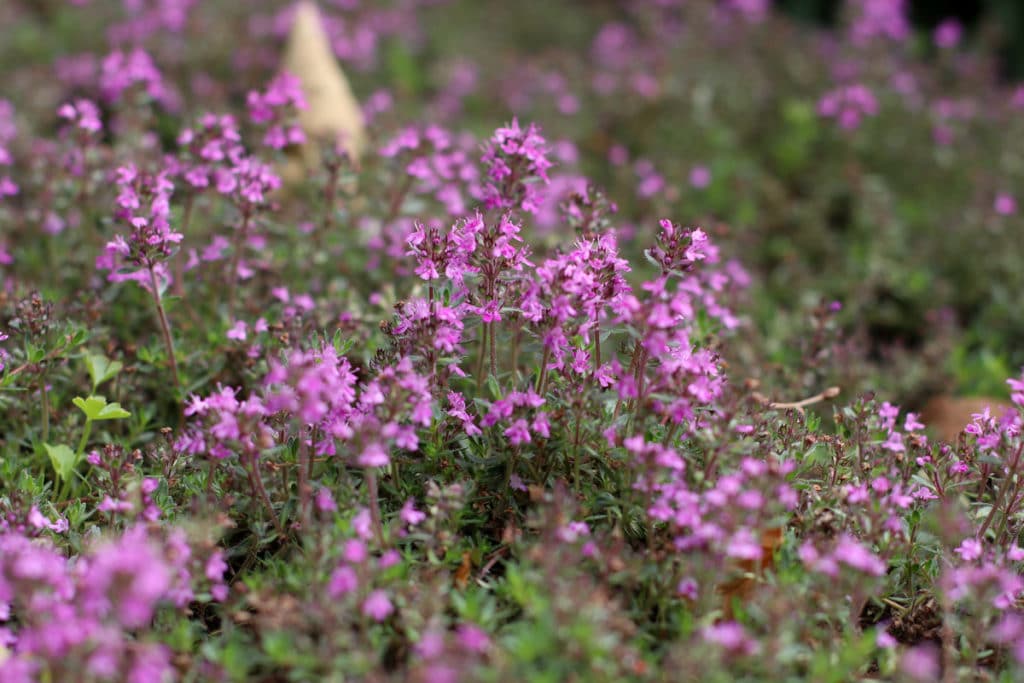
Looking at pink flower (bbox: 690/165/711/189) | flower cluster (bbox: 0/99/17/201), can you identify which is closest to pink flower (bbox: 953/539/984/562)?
flower cluster (bbox: 0/99/17/201)

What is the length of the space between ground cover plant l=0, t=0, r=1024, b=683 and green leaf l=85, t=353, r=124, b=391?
0.02m

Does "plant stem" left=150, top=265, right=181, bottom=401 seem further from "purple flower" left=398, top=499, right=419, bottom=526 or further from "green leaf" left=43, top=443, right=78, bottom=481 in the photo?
"purple flower" left=398, top=499, right=419, bottom=526

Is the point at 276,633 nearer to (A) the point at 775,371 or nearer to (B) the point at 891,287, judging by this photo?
(A) the point at 775,371

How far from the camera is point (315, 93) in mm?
6520

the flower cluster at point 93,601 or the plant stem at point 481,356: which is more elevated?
the plant stem at point 481,356

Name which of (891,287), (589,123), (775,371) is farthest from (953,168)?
(775,371)

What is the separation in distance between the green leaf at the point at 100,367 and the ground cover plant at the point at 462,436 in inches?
0.6

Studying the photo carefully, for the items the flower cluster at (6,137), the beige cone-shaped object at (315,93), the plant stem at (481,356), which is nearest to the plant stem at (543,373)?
the plant stem at (481,356)

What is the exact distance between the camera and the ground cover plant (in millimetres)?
2486

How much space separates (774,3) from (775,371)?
7.36m

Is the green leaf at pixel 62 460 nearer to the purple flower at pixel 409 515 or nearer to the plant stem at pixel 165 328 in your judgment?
the plant stem at pixel 165 328

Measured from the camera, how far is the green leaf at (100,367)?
3.62 metres

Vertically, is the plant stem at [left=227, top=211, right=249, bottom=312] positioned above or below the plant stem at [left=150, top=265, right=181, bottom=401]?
above

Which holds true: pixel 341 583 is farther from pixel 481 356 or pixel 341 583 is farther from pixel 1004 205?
pixel 1004 205
